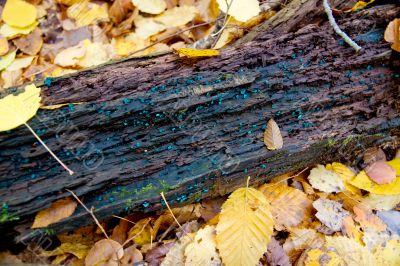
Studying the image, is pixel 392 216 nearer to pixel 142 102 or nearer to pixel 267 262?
pixel 267 262

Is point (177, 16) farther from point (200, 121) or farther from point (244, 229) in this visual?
point (244, 229)

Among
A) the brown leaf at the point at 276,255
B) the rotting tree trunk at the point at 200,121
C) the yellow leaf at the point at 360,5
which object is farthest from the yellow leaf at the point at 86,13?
the brown leaf at the point at 276,255

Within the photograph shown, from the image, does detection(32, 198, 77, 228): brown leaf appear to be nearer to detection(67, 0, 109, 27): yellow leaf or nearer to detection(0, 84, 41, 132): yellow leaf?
detection(0, 84, 41, 132): yellow leaf

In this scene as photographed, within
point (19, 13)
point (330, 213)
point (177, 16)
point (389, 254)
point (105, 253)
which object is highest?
point (19, 13)

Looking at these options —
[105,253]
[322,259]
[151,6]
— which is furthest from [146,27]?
[322,259]

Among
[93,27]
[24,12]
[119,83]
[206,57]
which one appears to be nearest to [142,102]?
[119,83]
